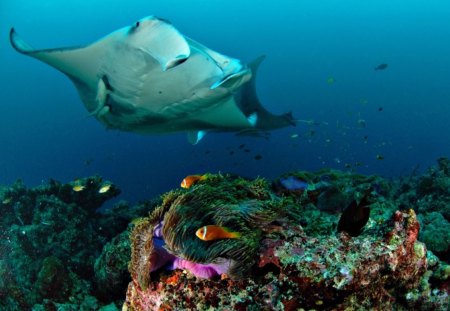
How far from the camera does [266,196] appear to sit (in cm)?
277

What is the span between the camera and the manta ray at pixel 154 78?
391cm

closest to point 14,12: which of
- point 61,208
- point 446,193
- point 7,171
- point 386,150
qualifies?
point 7,171

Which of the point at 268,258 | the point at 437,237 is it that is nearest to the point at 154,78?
the point at 268,258

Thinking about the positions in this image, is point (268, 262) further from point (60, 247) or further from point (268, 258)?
point (60, 247)

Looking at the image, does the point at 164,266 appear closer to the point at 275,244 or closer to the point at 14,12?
the point at 275,244

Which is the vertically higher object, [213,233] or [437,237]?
[213,233]

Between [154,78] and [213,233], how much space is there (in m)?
3.33

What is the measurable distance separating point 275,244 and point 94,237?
630 cm

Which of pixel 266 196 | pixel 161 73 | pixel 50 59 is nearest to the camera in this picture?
pixel 266 196

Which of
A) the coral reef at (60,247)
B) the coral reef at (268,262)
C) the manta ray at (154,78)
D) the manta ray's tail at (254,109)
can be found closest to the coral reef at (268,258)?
the coral reef at (268,262)

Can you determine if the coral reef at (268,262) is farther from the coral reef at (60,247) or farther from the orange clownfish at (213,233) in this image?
the coral reef at (60,247)

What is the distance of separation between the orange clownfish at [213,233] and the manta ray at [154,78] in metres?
2.14

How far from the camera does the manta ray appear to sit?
391 centimetres

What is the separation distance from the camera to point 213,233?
2084 millimetres
